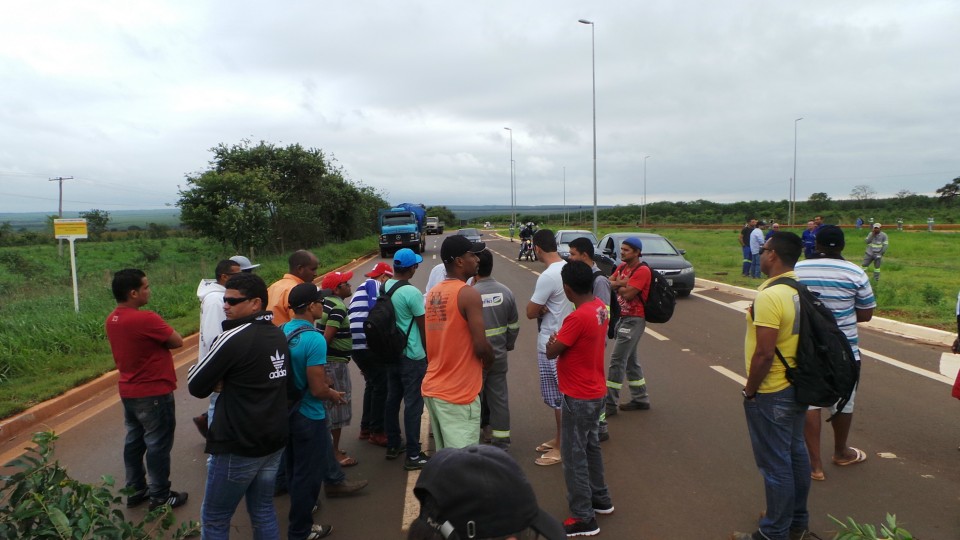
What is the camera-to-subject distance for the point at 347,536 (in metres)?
3.83

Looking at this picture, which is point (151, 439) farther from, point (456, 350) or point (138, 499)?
point (456, 350)

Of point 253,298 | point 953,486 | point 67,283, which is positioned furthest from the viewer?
point 67,283

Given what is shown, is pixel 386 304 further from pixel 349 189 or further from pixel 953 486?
pixel 349 189

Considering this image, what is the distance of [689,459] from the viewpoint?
4871 mm

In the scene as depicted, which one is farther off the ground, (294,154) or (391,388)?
(294,154)

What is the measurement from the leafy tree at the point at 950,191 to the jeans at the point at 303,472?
287 feet

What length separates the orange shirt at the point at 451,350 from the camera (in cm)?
376

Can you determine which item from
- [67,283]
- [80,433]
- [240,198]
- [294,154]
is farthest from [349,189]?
[80,433]

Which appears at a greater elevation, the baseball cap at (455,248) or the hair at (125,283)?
the baseball cap at (455,248)

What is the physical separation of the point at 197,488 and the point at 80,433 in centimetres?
240

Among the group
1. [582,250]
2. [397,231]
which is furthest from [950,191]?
[582,250]

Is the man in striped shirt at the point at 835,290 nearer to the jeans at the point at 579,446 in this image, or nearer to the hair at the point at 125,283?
the jeans at the point at 579,446

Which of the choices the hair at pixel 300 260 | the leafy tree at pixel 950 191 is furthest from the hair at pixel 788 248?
the leafy tree at pixel 950 191

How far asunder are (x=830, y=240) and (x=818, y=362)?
1496 millimetres
